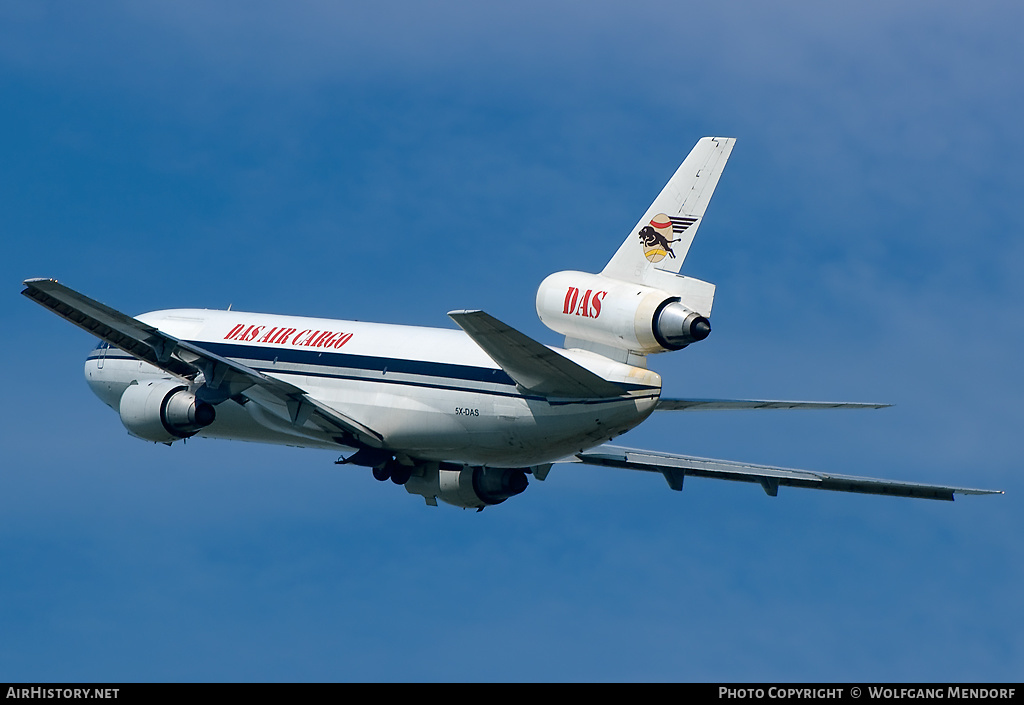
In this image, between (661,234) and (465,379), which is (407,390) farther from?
(661,234)

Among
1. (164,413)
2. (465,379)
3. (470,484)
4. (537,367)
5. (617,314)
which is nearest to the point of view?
(617,314)

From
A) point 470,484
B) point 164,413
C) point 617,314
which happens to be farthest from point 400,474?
point 617,314

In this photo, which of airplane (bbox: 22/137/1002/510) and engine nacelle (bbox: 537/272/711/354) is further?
airplane (bbox: 22/137/1002/510)

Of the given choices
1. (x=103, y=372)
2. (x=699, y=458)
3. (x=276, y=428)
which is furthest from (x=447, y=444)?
(x=103, y=372)

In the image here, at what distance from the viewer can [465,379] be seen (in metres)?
39.1

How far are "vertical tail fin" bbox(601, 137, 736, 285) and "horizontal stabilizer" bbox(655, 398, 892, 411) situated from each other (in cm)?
343

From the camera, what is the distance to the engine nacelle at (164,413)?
4144 cm

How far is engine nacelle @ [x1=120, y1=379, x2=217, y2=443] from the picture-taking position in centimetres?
4144

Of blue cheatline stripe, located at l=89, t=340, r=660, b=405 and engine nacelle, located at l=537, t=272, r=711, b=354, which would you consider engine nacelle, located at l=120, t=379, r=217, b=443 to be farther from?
engine nacelle, located at l=537, t=272, r=711, b=354

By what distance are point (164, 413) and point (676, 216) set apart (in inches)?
576

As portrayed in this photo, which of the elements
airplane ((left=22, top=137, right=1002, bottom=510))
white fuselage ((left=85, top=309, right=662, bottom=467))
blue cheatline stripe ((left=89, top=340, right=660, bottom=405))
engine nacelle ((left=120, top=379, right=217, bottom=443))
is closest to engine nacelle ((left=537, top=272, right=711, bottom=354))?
airplane ((left=22, top=137, right=1002, bottom=510))

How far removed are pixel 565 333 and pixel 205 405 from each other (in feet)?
33.1
